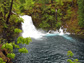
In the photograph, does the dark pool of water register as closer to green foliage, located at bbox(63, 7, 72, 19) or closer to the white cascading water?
the white cascading water

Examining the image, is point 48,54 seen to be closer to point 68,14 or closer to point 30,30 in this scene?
point 30,30

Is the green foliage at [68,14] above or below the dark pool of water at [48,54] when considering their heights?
above

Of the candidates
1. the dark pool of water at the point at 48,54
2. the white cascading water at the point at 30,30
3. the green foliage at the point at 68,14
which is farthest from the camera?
the green foliage at the point at 68,14

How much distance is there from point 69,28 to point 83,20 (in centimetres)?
649

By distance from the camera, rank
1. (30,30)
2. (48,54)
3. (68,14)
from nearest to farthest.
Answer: (48,54)
(30,30)
(68,14)

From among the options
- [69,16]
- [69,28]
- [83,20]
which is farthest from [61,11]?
[83,20]

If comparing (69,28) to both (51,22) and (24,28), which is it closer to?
(51,22)

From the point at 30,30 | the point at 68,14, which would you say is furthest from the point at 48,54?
the point at 68,14

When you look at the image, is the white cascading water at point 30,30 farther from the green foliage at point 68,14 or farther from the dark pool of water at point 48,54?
the dark pool of water at point 48,54

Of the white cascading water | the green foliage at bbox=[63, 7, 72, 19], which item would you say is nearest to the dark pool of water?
the white cascading water

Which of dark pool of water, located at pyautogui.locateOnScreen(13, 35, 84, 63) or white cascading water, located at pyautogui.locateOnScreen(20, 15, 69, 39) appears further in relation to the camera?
white cascading water, located at pyautogui.locateOnScreen(20, 15, 69, 39)

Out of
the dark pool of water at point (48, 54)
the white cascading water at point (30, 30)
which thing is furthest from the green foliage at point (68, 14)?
the dark pool of water at point (48, 54)

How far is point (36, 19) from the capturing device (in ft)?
109

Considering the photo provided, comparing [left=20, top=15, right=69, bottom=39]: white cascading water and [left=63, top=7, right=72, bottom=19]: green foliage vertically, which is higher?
[left=63, top=7, right=72, bottom=19]: green foliage
